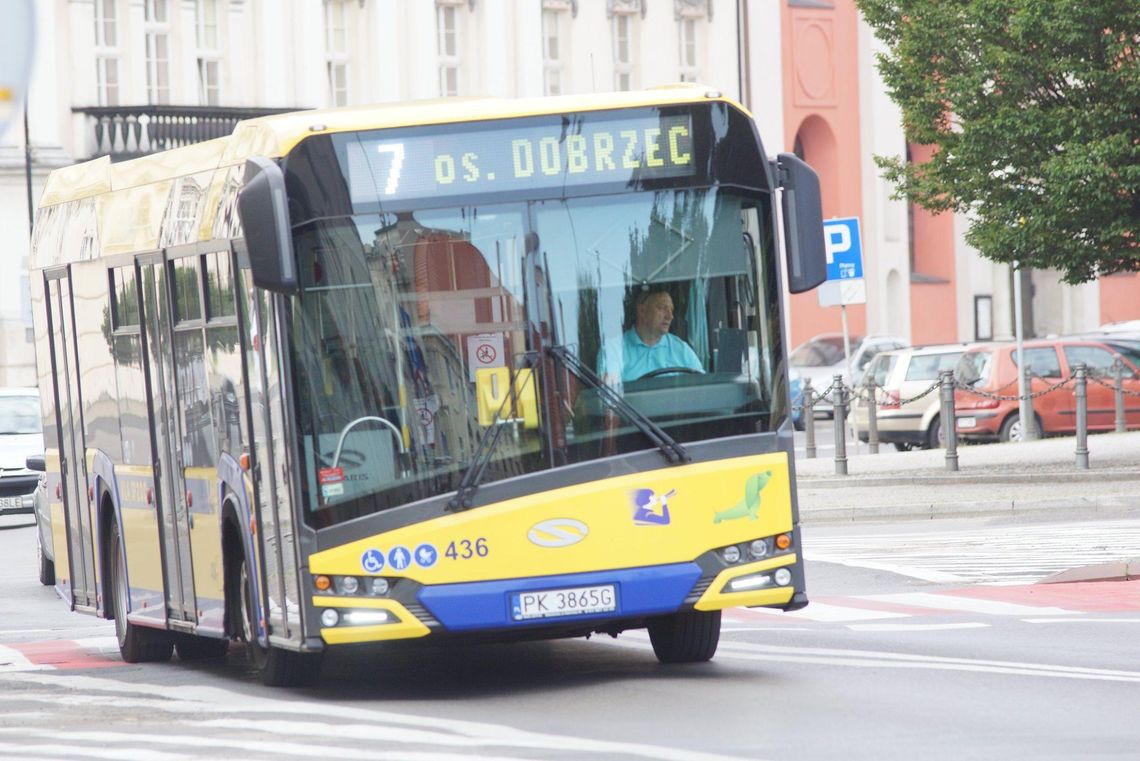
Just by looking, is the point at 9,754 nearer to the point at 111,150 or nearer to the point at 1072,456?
the point at 1072,456

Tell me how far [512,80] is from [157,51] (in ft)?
30.1

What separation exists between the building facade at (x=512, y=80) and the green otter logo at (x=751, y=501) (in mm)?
25209

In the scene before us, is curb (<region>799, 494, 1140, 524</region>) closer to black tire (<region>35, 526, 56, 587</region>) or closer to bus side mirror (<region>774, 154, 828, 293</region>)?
black tire (<region>35, 526, 56, 587</region>)

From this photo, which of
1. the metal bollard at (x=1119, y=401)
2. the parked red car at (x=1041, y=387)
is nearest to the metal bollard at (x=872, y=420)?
the parked red car at (x=1041, y=387)

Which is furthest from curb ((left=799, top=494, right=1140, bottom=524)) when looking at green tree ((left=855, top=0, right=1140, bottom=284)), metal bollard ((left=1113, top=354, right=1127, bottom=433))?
metal bollard ((left=1113, top=354, right=1127, bottom=433))

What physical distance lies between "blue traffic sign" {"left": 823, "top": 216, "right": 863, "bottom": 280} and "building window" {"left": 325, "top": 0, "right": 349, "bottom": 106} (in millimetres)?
25229

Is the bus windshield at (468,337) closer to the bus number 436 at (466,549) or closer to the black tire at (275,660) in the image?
the bus number 436 at (466,549)

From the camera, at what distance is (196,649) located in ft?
46.8

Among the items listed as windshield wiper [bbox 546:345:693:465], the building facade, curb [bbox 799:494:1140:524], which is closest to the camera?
windshield wiper [bbox 546:345:693:465]

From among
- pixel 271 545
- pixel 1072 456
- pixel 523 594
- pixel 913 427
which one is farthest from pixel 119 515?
pixel 913 427

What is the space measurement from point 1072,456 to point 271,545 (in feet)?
60.1

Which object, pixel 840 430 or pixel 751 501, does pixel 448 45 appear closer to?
pixel 840 430

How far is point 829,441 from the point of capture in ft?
146

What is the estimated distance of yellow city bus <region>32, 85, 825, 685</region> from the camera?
10.8 metres
